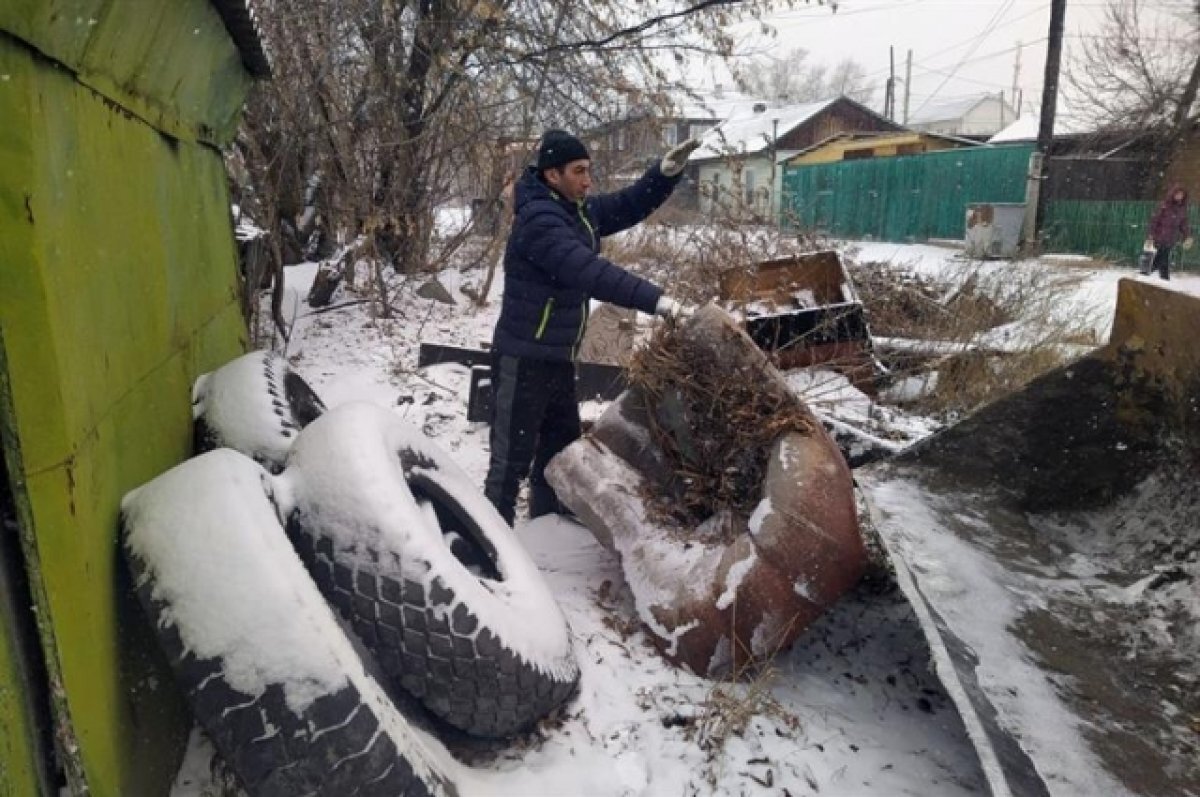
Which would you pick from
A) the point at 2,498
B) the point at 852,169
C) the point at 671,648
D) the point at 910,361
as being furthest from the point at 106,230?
the point at 852,169

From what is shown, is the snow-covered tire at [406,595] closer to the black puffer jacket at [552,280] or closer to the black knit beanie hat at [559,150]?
the black puffer jacket at [552,280]

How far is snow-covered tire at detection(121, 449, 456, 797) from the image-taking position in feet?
5.51

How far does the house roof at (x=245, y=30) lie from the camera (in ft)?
8.62

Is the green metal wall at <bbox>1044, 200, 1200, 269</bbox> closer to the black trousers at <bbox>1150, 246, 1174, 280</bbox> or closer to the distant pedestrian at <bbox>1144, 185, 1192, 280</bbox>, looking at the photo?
the black trousers at <bbox>1150, 246, 1174, 280</bbox>

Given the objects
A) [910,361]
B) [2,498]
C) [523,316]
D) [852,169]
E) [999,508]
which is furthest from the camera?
[852,169]

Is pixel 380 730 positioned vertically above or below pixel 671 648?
above

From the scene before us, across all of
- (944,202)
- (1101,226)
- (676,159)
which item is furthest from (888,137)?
(676,159)

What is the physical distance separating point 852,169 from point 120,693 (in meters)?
28.6

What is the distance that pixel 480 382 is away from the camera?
5438 mm

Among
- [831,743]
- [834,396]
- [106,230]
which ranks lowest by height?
[831,743]

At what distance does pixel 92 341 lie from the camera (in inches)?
65.4

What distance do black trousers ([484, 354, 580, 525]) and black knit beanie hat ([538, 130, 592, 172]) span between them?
0.83 meters

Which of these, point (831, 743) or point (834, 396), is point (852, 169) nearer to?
point (834, 396)

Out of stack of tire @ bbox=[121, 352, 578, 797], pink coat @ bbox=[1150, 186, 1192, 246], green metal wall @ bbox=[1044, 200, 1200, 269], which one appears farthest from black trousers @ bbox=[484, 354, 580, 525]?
green metal wall @ bbox=[1044, 200, 1200, 269]
